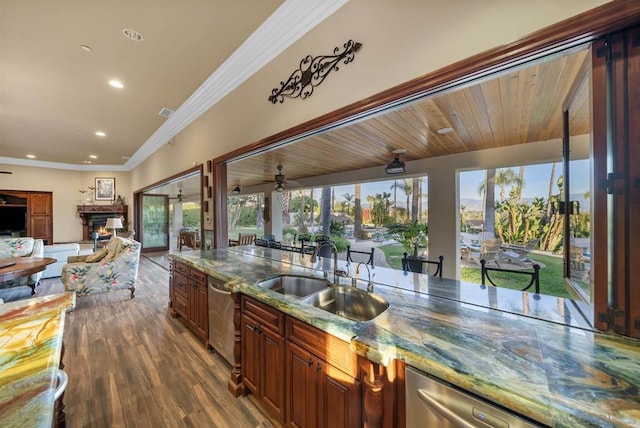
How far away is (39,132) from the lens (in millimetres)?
5016

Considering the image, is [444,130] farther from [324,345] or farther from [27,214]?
[27,214]

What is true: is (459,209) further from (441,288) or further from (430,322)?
(430,322)

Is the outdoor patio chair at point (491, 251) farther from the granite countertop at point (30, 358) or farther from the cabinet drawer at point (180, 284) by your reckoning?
the granite countertop at point (30, 358)

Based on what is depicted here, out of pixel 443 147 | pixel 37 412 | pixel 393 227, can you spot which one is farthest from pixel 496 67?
pixel 393 227

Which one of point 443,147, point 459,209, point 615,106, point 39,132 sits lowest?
point 459,209

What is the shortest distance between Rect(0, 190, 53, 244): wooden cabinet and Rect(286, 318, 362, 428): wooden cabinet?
10361mm

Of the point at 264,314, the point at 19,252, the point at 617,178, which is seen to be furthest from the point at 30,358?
the point at 19,252

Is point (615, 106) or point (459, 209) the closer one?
point (615, 106)

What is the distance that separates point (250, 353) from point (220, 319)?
2.03 ft

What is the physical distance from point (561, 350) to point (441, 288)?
0.84 meters

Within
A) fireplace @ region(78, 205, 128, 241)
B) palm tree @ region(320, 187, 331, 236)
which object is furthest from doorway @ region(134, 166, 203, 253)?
palm tree @ region(320, 187, 331, 236)

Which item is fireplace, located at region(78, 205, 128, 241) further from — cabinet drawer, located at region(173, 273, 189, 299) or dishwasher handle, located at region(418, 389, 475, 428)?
dishwasher handle, located at region(418, 389, 475, 428)

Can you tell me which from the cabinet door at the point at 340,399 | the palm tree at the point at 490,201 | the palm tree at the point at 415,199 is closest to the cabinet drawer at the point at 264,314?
the cabinet door at the point at 340,399

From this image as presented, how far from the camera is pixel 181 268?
3.16m
